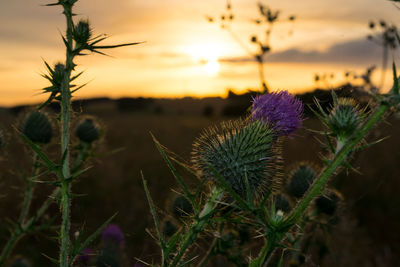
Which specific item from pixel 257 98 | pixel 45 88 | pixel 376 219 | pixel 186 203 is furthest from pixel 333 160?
pixel 376 219

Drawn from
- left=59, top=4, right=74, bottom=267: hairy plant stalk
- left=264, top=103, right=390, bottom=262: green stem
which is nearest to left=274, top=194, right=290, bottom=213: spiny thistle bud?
left=264, top=103, right=390, bottom=262: green stem

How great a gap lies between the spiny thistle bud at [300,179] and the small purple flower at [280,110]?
3.90 feet

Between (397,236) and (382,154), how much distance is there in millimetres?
6051

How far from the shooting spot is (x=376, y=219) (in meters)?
8.45

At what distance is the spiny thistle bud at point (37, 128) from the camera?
4.11m

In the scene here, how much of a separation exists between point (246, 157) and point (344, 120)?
0.72 meters

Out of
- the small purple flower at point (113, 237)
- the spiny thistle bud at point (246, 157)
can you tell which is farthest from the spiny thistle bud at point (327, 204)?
the small purple flower at point (113, 237)

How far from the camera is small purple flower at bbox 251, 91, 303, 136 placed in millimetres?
2322

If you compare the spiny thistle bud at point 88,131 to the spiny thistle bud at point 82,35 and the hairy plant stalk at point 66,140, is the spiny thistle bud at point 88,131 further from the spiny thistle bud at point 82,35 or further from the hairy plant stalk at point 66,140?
the hairy plant stalk at point 66,140

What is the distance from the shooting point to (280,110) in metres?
2.33

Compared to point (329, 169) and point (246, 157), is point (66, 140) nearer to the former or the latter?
point (246, 157)

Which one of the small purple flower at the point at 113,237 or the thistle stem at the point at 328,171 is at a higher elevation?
the thistle stem at the point at 328,171

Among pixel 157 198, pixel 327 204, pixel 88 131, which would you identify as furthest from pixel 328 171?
pixel 157 198

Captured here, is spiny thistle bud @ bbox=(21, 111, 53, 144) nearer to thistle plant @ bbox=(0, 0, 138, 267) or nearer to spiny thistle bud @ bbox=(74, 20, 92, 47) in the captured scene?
thistle plant @ bbox=(0, 0, 138, 267)
